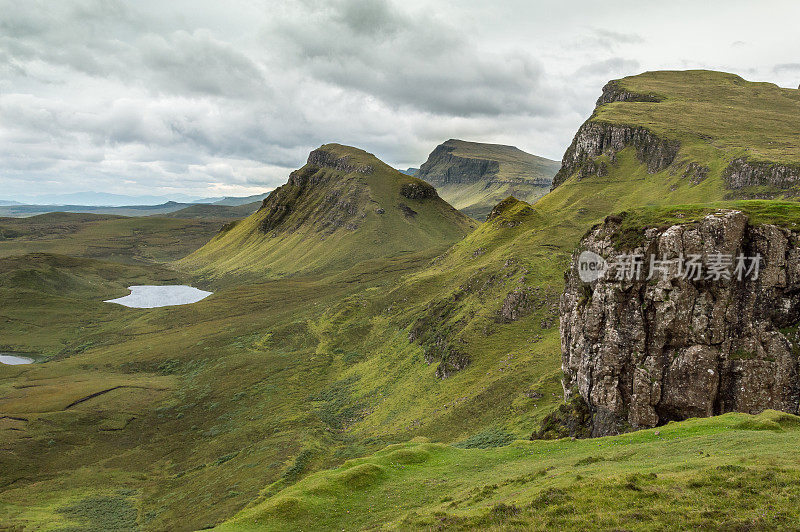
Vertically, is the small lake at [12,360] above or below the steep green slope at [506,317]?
below

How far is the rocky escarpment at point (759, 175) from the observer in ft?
403

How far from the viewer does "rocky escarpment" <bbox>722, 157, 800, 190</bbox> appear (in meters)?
123

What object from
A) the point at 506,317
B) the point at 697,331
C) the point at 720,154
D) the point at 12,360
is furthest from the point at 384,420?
the point at 12,360

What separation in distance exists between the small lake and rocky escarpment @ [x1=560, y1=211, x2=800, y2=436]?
201964 millimetres

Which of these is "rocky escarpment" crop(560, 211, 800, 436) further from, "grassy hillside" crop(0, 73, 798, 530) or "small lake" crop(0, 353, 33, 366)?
"small lake" crop(0, 353, 33, 366)

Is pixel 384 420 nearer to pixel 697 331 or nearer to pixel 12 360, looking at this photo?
pixel 697 331

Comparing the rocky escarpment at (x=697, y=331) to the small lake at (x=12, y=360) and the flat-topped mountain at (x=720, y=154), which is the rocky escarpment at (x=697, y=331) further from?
the small lake at (x=12, y=360)

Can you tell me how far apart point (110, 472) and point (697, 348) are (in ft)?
324

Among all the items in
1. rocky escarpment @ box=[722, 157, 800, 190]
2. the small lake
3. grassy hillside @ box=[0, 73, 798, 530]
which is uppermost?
rocky escarpment @ box=[722, 157, 800, 190]

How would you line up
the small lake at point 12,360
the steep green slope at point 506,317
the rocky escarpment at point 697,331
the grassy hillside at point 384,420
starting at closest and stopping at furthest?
the grassy hillside at point 384,420
the steep green slope at point 506,317
the rocky escarpment at point 697,331
the small lake at point 12,360

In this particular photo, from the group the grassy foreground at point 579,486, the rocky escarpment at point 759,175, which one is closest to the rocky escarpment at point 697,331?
the grassy foreground at point 579,486

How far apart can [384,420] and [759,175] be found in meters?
137

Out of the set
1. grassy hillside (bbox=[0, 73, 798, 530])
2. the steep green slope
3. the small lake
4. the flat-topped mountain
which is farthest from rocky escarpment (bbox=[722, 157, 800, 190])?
the small lake

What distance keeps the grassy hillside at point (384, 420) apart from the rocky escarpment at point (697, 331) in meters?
4.60
